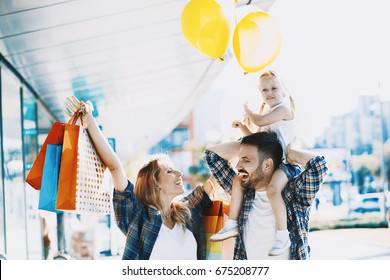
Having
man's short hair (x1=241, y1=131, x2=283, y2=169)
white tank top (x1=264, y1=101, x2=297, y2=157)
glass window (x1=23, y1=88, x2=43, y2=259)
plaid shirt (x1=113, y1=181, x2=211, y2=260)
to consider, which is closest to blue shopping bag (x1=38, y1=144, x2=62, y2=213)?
plaid shirt (x1=113, y1=181, x2=211, y2=260)

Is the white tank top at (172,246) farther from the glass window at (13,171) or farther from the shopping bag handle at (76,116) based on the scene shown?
the glass window at (13,171)

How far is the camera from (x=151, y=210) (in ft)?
8.07

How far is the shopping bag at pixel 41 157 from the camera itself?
2.37 metres

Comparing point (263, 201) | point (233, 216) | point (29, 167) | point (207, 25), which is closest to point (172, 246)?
point (233, 216)

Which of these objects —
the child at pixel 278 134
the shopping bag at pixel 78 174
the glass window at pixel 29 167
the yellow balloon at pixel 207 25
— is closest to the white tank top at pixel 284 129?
the child at pixel 278 134

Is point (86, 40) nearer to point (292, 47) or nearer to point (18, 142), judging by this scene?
point (18, 142)

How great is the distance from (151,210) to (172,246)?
0.17m

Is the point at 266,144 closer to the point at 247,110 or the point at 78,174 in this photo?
the point at 247,110

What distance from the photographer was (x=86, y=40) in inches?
162

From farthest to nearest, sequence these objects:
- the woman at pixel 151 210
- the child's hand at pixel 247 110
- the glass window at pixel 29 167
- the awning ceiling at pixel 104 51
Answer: the glass window at pixel 29 167 < the awning ceiling at pixel 104 51 < the child's hand at pixel 247 110 < the woman at pixel 151 210

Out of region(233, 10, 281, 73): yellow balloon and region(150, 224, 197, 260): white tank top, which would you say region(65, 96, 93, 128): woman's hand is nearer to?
region(150, 224, 197, 260): white tank top

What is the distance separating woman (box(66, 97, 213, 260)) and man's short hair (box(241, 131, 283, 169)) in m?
0.34

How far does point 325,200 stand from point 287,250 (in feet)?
39.6

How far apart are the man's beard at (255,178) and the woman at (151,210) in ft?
0.88
